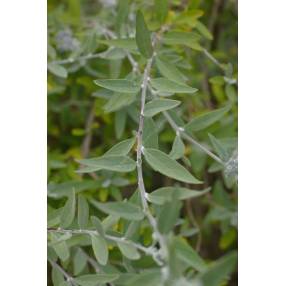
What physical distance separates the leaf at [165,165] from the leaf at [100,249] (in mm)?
82

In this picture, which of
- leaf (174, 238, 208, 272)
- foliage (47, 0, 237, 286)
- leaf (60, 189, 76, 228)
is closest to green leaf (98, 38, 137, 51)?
foliage (47, 0, 237, 286)

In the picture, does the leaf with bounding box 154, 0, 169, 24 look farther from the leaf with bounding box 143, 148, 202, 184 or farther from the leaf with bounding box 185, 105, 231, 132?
the leaf with bounding box 143, 148, 202, 184

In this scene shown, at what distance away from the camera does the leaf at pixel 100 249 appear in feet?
1.59

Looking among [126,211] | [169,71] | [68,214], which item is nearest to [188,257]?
[126,211]

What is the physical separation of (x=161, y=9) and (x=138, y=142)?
290mm

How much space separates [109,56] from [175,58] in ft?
0.30

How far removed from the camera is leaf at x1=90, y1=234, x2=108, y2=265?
19.0 inches

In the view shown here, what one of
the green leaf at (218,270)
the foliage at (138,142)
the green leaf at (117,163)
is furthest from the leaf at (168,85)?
the green leaf at (218,270)

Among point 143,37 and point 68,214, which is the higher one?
point 143,37

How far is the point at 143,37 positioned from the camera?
1.88 ft

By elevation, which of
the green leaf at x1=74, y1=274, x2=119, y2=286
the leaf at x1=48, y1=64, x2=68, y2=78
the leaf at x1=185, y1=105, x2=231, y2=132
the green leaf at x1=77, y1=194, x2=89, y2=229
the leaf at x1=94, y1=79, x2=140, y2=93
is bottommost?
the green leaf at x1=74, y1=274, x2=119, y2=286

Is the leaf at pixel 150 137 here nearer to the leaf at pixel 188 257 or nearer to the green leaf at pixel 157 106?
the green leaf at pixel 157 106

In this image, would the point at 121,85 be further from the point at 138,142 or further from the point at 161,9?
the point at 161,9
